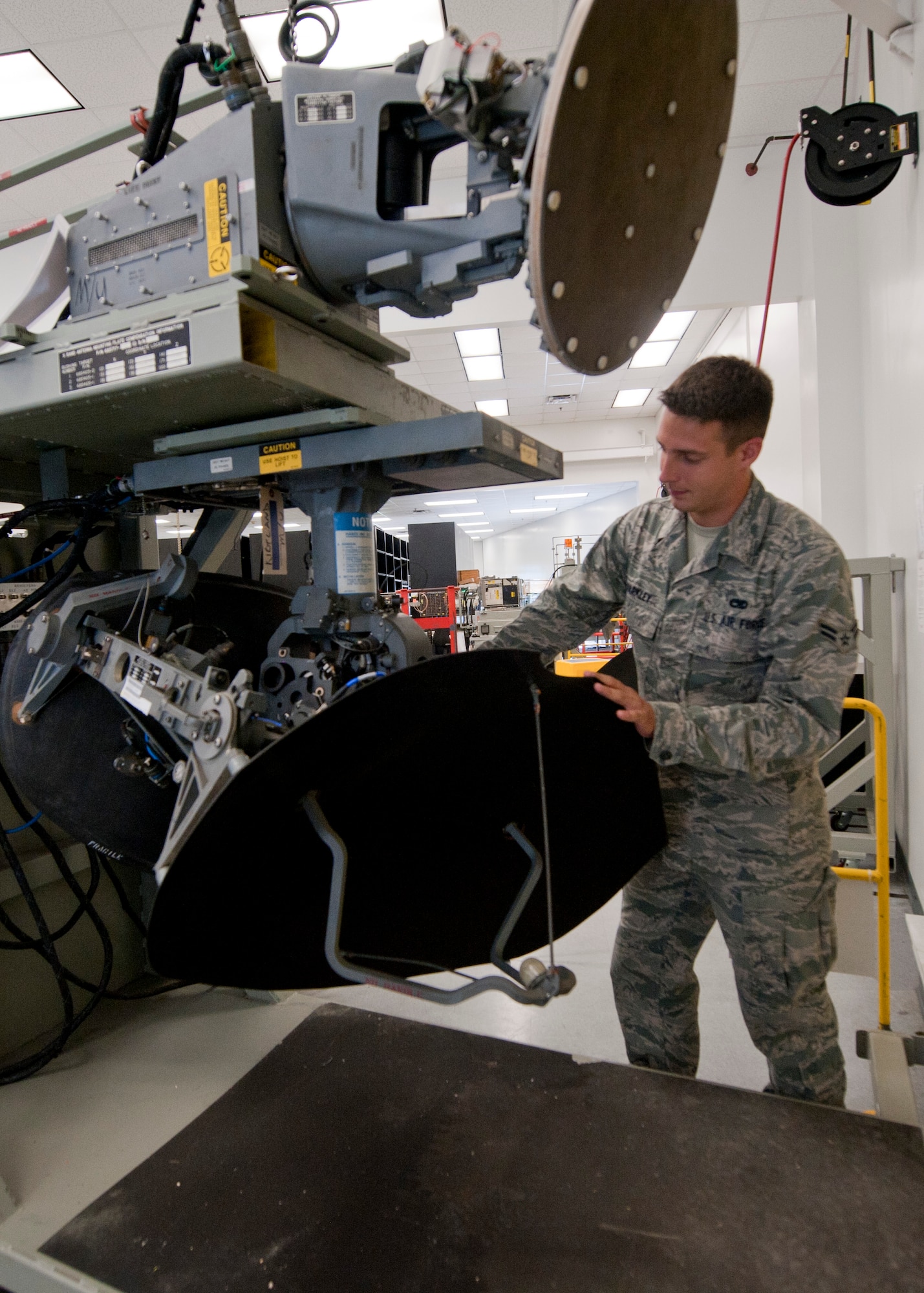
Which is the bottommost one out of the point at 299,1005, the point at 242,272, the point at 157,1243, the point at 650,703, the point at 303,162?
the point at 299,1005

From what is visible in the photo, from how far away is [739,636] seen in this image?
1.40 m

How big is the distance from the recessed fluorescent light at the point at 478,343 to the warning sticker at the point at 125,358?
20.9 feet

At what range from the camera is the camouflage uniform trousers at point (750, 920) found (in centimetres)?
136

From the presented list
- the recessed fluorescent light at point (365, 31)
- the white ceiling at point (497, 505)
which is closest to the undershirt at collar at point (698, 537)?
the recessed fluorescent light at point (365, 31)

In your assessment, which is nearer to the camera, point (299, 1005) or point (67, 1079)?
point (67, 1079)

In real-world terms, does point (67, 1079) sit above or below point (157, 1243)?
below

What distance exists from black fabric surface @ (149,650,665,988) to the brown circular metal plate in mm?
437

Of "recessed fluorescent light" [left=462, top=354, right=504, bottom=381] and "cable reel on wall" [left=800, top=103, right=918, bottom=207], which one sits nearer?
"cable reel on wall" [left=800, top=103, right=918, bottom=207]

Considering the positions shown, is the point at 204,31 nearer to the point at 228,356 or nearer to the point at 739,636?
the point at 228,356

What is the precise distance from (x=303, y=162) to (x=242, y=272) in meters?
0.19

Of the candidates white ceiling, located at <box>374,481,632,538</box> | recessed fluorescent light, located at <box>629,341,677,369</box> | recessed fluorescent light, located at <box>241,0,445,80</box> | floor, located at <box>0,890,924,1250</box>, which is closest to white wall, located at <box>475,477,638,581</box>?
white ceiling, located at <box>374,481,632,538</box>

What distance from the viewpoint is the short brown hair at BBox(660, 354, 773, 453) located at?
130 centimetres

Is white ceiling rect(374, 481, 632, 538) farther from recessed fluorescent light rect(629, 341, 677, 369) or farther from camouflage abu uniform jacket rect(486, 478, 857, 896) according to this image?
camouflage abu uniform jacket rect(486, 478, 857, 896)

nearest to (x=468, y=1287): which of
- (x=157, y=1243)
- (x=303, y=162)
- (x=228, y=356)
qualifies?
(x=157, y=1243)
